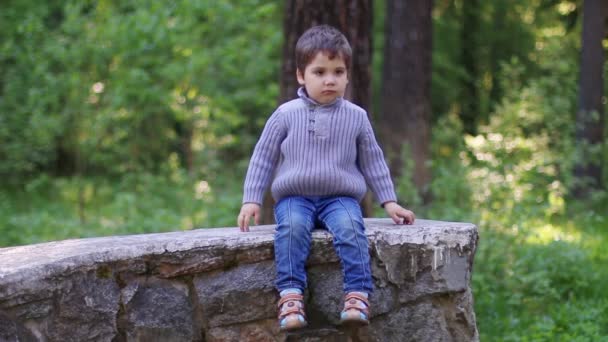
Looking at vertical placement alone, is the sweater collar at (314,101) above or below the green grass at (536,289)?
above

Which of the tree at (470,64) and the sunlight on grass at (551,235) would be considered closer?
the sunlight on grass at (551,235)

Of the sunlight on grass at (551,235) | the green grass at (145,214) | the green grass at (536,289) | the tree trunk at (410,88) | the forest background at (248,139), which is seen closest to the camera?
the green grass at (536,289)

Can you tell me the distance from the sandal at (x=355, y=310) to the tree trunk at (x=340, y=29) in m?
1.94

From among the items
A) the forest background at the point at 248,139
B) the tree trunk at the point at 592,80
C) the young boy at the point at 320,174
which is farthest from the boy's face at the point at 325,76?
the tree trunk at the point at 592,80

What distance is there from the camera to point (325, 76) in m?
3.57

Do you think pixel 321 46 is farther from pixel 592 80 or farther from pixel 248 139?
pixel 592 80

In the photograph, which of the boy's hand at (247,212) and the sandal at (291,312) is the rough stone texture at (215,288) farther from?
the sandal at (291,312)

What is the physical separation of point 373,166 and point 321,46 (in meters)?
0.71

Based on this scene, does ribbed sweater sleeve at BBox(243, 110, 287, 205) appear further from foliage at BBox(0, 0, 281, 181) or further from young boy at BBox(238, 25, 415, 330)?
foliage at BBox(0, 0, 281, 181)

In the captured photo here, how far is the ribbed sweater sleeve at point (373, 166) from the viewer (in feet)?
12.5

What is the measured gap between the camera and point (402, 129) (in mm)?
9820

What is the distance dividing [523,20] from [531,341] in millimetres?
18241

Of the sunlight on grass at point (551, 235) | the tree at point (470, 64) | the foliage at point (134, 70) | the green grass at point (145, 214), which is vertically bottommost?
the sunlight on grass at point (551, 235)

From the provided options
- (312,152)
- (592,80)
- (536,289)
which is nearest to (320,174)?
(312,152)
